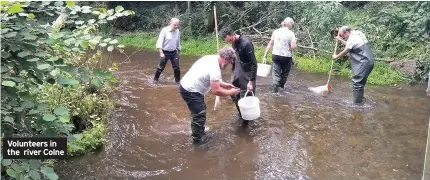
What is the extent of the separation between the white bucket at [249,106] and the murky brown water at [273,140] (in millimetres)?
267

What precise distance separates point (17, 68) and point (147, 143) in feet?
8.25

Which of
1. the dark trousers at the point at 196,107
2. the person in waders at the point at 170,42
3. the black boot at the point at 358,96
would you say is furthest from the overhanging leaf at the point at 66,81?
the black boot at the point at 358,96

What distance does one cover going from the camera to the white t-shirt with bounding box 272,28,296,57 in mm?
6418

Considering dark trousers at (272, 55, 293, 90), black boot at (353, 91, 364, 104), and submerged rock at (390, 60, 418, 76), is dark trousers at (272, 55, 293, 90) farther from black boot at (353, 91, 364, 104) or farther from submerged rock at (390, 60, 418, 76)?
submerged rock at (390, 60, 418, 76)

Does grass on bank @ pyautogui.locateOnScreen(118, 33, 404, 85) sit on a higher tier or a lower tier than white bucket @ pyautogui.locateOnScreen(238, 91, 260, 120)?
lower

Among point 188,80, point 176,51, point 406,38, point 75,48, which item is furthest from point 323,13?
point 75,48

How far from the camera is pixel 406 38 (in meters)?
8.91

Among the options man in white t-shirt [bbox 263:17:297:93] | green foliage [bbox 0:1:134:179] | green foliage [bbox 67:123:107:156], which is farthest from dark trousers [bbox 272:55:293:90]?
green foliage [bbox 0:1:134:179]

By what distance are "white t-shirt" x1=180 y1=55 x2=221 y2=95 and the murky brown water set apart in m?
0.70

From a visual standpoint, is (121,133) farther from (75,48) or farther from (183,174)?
(75,48)

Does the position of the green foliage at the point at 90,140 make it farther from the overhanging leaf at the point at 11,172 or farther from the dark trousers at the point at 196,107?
the overhanging leaf at the point at 11,172

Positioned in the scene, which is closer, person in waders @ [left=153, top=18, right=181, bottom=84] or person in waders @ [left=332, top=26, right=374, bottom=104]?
person in waders @ [left=332, top=26, right=374, bottom=104]

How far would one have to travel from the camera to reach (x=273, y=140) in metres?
4.95

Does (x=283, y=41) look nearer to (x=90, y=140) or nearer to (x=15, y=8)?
(x=90, y=140)
